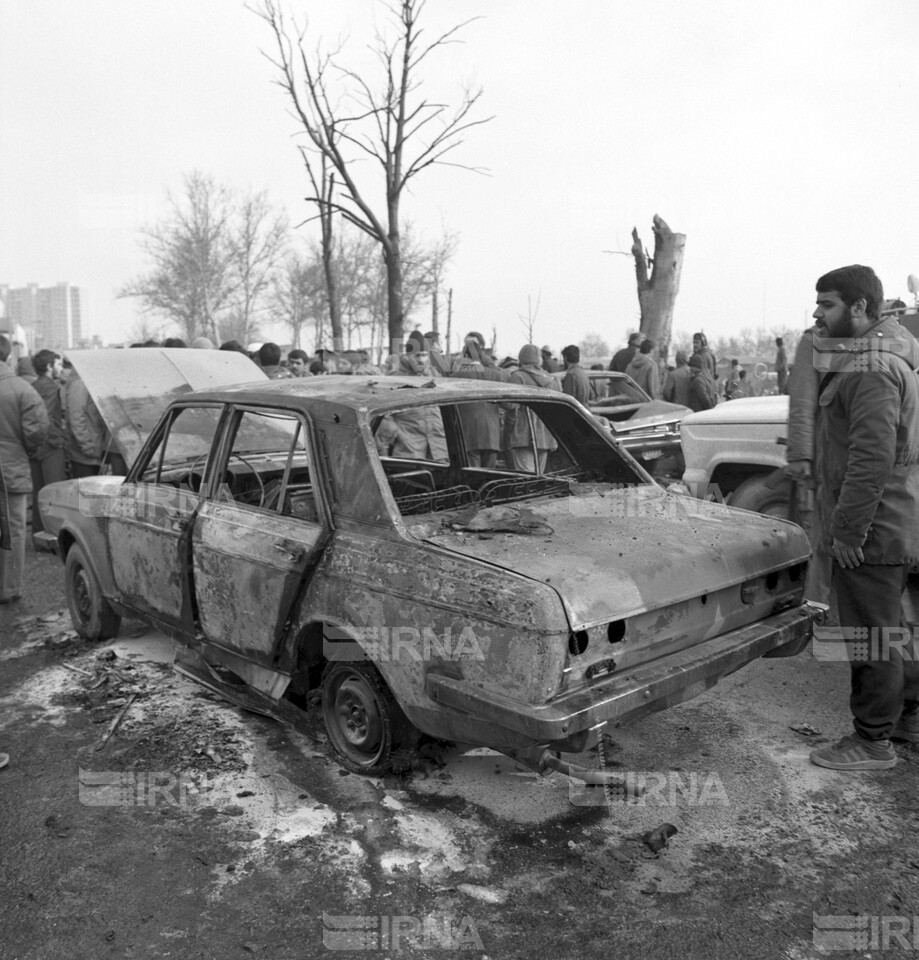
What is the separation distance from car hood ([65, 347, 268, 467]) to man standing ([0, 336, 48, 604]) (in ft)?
1.79

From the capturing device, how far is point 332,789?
3.61m

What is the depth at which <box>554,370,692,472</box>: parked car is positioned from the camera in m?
10.2

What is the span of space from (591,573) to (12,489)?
538 centimetres

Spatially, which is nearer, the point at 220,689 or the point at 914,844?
the point at 914,844

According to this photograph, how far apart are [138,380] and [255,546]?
4348 millimetres

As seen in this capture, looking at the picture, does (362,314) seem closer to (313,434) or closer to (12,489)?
(12,489)

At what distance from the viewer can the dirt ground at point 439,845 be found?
270 centimetres

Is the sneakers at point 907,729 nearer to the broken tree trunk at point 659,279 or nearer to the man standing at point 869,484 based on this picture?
the man standing at point 869,484

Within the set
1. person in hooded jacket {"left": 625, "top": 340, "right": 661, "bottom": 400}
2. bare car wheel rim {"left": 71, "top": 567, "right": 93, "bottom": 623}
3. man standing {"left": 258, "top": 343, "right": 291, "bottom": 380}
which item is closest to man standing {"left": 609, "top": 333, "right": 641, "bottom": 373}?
person in hooded jacket {"left": 625, "top": 340, "right": 661, "bottom": 400}

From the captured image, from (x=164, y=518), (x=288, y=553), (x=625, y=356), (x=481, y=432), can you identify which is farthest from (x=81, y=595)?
→ (x=625, y=356)

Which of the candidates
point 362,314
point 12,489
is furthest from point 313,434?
point 362,314

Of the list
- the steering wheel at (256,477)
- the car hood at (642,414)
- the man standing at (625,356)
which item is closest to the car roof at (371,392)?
the steering wheel at (256,477)

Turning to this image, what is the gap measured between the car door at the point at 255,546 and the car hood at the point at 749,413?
331 cm

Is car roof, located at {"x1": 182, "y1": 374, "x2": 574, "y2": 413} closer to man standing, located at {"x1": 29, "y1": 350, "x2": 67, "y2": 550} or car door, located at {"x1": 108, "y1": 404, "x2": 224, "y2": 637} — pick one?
car door, located at {"x1": 108, "y1": 404, "x2": 224, "y2": 637}
